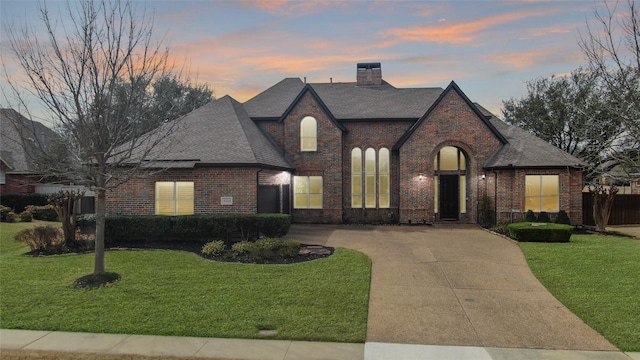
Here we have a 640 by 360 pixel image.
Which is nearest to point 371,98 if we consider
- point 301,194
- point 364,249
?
point 301,194

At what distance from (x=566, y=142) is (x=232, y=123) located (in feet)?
100

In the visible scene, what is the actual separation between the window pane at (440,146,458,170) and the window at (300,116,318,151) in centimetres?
691

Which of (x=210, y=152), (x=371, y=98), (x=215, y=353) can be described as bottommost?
(x=215, y=353)

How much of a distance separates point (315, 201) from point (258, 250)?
407 inches

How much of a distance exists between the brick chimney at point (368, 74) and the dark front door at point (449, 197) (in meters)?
8.57

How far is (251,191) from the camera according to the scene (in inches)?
628

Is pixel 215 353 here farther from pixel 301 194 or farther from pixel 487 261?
pixel 301 194

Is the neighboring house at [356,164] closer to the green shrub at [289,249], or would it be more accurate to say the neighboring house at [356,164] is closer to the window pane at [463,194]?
the window pane at [463,194]

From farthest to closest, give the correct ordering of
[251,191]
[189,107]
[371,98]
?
[189,107] → [371,98] → [251,191]

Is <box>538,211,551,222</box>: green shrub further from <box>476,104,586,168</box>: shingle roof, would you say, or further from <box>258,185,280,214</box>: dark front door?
<box>258,185,280,214</box>: dark front door

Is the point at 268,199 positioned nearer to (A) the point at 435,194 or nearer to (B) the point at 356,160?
(B) the point at 356,160

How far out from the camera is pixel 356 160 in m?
21.8

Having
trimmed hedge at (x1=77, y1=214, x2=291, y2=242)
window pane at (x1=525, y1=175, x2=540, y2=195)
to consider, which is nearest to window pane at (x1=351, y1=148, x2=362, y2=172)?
window pane at (x1=525, y1=175, x2=540, y2=195)

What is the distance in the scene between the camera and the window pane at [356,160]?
2178cm
